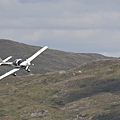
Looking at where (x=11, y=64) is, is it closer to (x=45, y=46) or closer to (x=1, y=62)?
(x=1, y=62)

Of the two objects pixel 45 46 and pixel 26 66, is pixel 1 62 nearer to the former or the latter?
pixel 26 66

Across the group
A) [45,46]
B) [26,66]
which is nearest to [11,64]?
[26,66]

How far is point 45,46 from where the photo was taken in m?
122

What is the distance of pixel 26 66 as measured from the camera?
302ft

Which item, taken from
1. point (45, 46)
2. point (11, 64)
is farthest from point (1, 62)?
point (45, 46)

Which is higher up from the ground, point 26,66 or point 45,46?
point 45,46

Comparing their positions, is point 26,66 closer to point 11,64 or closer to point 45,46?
point 11,64

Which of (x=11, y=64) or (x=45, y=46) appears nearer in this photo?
(x=11, y=64)

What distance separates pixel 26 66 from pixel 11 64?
2502mm

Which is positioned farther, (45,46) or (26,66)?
(45,46)

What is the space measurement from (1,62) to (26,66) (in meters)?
6.20

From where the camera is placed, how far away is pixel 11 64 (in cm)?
9225

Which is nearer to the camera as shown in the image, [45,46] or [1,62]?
[1,62]

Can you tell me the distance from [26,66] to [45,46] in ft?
98.8
